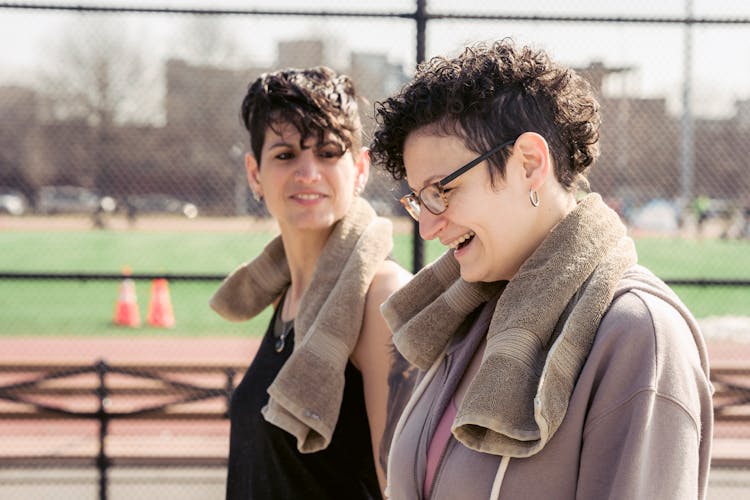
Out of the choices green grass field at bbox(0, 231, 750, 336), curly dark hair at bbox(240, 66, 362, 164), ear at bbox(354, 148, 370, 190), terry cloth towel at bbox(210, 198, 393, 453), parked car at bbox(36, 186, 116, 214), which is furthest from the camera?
parked car at bbox(36, 186, 116, 214)

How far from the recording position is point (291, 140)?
2.24 metres

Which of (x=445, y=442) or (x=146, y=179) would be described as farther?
(x=146, y=179)

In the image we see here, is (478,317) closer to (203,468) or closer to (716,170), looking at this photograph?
(203,468)

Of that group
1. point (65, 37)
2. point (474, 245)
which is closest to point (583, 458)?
point (474, 245)

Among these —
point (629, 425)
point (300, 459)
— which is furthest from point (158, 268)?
point (629, 425)

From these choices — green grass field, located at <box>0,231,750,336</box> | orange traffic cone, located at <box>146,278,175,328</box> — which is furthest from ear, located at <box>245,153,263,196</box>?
orange traffic cone, located at <box>146,278,175,328</box>

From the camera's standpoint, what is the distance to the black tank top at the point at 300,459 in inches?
81.4

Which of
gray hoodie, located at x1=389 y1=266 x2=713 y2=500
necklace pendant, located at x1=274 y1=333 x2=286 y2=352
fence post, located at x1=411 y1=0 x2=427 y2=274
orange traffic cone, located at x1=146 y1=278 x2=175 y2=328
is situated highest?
fence post, located at x1=411 y1=0 x2=427 y2=274

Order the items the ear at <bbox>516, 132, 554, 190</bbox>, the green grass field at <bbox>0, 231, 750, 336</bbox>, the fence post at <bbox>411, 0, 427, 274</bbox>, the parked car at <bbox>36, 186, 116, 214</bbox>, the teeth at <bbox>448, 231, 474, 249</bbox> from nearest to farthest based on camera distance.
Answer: the ear at <bbox>516, 132, 554, 190</bbox>, the teeth at <bbox>448, 231, 474, 249</bbox>, the fence post at <bbox>411, 0, 427, 274</bbox>, the green grass field at <bbox>0, 231, 750, 336</bbox>, the parked car at <bbox>36, 186, 116, 214</bbox>

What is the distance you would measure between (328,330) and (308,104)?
61 cm

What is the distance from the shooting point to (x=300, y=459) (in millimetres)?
2064

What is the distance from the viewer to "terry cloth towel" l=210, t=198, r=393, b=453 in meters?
1.99

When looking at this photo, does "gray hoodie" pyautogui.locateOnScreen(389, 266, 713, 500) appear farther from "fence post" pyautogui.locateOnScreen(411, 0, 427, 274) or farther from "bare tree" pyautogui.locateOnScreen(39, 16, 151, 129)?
"bare tree" pyautogui.locateOnScreen(39, 16, 151, 129)

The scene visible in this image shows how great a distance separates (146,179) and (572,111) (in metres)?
25.5
